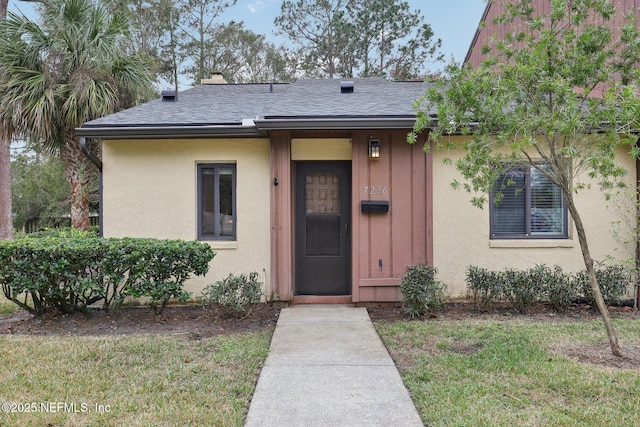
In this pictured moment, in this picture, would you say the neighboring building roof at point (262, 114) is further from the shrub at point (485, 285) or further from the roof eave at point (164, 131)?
the shrub at point (485, 285)

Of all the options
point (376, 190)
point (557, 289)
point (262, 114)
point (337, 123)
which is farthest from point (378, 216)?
point (557, 289)

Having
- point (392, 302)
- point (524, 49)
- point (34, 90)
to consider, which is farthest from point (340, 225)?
point (34, 90)

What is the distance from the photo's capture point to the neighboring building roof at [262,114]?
560 cm

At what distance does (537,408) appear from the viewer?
2863 mm

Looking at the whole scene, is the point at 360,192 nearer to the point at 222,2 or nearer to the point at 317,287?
the point at 317,287

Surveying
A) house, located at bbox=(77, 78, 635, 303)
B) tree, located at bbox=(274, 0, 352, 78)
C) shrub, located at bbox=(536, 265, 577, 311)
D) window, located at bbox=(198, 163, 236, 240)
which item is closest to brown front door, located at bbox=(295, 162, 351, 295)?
house, located at bbox=(77, 78, 635, 303)

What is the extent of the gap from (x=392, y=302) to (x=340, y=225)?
1419mm

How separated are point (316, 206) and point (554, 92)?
3.73 m

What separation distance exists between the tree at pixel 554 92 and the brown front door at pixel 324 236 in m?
2.60

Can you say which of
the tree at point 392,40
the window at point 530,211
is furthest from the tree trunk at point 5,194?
the tree at point 392,40

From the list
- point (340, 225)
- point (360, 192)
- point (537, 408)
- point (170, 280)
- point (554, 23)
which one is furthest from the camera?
point (340, 225)

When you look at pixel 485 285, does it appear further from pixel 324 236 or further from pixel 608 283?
pixel 324 236

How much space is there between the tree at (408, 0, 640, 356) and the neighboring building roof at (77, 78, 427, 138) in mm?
1006

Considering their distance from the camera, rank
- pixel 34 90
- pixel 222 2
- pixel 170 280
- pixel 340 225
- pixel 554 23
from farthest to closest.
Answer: pixel 222 2, pixel 34 90, pixel 340 225, pixel 170 280, pixel 554 23
